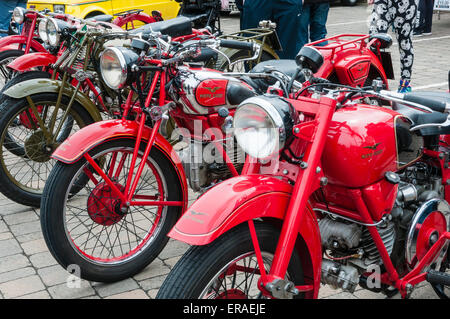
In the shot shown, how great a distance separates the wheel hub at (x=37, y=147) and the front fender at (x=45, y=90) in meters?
0.35

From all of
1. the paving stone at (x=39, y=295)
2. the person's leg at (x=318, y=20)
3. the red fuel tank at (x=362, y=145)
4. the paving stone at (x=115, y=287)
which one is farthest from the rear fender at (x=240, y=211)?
the person's leg at (x=318, y=20)

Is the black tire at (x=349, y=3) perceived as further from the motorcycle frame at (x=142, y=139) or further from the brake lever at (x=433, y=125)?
the brake lever at (x=433, y=125)

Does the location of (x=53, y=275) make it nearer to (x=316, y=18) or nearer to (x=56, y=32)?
(x=56, y=32)

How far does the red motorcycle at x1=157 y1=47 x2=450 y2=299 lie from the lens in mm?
1868

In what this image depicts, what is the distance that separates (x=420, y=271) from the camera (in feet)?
7.86

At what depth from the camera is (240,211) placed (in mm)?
1854

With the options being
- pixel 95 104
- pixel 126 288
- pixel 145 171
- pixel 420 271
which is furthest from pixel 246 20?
pixel 420 271

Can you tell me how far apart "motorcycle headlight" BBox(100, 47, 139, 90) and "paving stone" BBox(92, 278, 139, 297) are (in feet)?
3.52

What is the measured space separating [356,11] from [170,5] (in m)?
6.48

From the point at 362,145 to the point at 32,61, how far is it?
3.17m

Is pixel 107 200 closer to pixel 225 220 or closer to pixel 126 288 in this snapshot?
pixel 126 288

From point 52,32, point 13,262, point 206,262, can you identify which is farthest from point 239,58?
point 206,262

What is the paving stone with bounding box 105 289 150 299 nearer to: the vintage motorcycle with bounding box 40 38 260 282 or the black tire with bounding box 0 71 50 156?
the vintage motorcycle with bounding box 40 38 260 282

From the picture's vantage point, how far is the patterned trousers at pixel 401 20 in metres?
5.67
